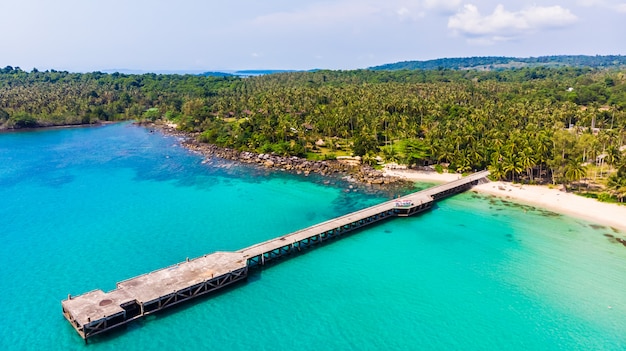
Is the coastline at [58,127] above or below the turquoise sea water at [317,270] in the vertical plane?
above

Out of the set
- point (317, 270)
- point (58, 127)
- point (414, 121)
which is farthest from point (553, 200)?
point (58, 127)

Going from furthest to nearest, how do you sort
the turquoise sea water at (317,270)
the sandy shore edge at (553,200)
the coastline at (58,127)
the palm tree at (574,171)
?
the coastline at (58,127), the palm tree at (574,171), the sandy shore edge at (553,200), the turquoise sea water at (317,270)

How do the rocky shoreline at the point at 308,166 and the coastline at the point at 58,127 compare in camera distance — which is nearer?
the rocky shoreline at the point at 308,166

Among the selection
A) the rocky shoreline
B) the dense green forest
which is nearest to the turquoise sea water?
the rocky shoreline

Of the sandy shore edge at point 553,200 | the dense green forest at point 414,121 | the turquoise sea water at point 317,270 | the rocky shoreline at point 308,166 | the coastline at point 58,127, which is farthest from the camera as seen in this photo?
the coastline at point 58,127

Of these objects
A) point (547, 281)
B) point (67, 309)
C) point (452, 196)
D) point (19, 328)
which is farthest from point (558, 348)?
point (19, 328)

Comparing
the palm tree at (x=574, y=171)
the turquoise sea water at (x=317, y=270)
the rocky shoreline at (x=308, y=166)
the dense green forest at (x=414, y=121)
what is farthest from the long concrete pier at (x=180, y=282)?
the dense green forest at (x=414, y=121)

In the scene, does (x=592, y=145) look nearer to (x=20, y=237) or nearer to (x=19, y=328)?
(x=19, y=328)

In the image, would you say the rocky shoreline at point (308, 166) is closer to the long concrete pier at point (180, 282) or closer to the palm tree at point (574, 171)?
the long concrete pier at point (180, 282)

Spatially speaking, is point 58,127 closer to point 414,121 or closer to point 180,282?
point 414,121
